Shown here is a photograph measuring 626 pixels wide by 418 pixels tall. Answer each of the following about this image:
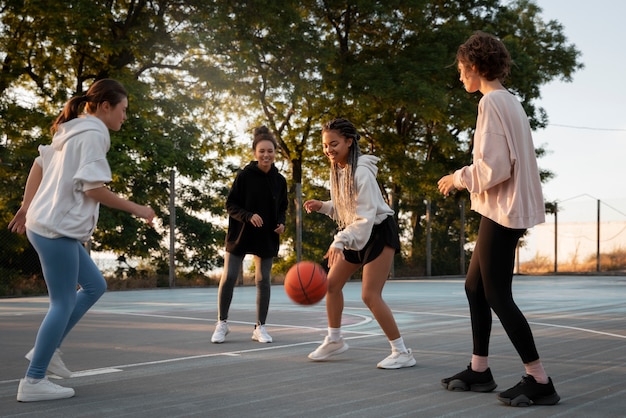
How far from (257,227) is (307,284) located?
151cm

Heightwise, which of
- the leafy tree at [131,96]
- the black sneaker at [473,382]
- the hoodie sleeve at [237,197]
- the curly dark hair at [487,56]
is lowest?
the black sneaker at [473,382]

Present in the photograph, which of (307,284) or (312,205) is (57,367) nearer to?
(307,284)

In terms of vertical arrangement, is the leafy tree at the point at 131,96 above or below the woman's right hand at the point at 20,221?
above

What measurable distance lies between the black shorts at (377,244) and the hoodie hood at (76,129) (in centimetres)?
208

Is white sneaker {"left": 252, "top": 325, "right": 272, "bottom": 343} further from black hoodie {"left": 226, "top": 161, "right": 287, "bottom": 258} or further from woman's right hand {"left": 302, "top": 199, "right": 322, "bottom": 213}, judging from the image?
woman's right hand {"left": 302, "top": 199, "right": 322, "bottom": 213}

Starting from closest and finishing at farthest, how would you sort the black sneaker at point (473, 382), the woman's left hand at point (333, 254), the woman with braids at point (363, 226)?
the black sneaker at point (473, 382), the woman's left hand at point (333, 254), the woman with braids at point (363, 226)

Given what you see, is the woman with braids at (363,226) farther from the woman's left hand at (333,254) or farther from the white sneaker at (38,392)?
the white sneaker at (38,392)

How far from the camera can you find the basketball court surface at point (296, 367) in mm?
4551

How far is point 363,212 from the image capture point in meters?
5.80

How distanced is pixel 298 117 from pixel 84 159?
980 inches

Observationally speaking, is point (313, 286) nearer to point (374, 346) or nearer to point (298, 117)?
point (374, 346)

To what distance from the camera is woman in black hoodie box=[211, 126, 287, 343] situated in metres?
7.71

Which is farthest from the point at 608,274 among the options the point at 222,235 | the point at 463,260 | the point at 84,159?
the point at 84,159

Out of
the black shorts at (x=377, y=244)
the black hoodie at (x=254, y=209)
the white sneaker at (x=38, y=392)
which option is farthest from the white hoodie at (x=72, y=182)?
the black hoodie at (x=254, y=209)
